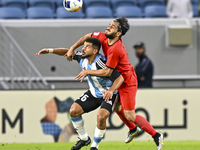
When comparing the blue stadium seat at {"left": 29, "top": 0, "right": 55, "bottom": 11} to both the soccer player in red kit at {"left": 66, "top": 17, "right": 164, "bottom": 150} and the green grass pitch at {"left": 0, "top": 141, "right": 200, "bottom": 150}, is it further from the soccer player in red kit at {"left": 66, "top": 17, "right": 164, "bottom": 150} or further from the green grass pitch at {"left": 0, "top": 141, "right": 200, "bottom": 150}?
the soccer player in red kit at {"left": 66, "top": 17, "right": 164, "bottom": 150}

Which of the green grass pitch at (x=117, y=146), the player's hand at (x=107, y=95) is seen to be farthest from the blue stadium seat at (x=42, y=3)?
the player's hand at (x=107, y=95)

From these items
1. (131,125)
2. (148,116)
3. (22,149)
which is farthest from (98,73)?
(148,116)

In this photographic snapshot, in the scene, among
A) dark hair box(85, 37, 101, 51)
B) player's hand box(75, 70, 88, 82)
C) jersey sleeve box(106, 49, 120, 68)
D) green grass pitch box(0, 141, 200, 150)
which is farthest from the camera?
green grass pitch box(0, 141, 200, 150)

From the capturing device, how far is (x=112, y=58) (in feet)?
19.4

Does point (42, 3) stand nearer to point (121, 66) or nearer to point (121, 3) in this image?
point (121, 3)

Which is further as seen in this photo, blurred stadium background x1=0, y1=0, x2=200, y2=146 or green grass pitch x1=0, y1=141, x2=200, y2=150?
blurred stadium background x1=0, y1=0, x2=200, y2=146

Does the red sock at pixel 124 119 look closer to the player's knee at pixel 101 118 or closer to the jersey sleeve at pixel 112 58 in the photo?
the player's knee at pixel 101 118

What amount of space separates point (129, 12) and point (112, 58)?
5.57m

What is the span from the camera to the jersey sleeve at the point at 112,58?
5902mm

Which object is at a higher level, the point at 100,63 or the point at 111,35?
the point at 111,35

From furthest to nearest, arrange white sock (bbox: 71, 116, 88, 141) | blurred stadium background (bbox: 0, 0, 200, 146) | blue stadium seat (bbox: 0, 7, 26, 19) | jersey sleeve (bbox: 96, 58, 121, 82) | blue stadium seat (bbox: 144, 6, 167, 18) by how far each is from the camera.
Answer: blue stadium seat (bbox: 144, 6, 167, 18) < blue stadium seat (bbox: 0, 7, 26, 19) < blurred stadium background (bbox: 0, 0, 200, 146) < white sock (bbox: 71, 116, 88, 141) < jersey sleeve (bbox: 96, 58, 121, 82)

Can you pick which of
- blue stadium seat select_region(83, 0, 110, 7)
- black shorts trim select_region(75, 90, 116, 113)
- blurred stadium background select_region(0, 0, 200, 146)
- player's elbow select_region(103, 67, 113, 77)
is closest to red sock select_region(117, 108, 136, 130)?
black shorts trim select_region(75, 90, 116, 113)

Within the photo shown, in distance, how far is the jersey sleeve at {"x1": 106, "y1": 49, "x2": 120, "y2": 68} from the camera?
590 cm

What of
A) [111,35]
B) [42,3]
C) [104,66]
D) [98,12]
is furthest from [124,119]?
[42,3]
